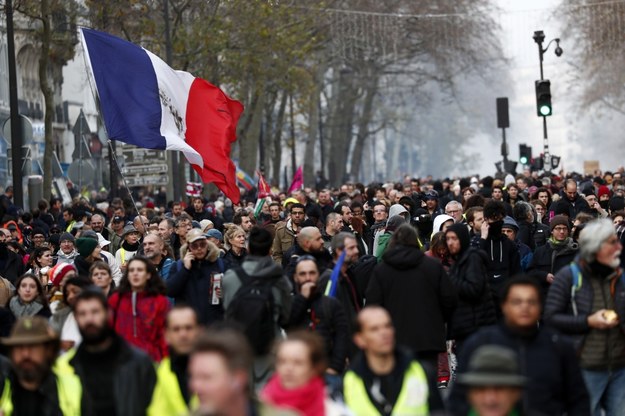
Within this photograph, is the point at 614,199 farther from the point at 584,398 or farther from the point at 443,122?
the point at 443,122

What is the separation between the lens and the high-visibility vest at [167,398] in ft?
28.7

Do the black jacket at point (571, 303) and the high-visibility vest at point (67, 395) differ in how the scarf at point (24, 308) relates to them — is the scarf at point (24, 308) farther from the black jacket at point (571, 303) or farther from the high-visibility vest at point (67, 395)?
the black jacket at point (571, 303)

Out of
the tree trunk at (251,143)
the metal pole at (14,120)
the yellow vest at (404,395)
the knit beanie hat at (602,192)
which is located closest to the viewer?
the yellow vest at (404,395)

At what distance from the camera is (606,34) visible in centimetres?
4816

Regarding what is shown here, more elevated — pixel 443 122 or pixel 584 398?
pixel 443 122

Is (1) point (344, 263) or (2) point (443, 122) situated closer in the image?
(1) point (344, 263)

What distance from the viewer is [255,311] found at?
36.1 feet

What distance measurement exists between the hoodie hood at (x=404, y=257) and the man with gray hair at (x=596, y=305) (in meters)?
1.61


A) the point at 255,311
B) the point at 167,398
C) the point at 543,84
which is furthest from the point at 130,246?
the point at 543,84

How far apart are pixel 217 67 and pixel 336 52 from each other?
46.4 ft

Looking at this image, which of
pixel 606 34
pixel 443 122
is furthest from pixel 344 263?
pixel 443 122

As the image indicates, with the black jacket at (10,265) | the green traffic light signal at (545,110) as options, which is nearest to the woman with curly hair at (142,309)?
the black jacket at (10,265)

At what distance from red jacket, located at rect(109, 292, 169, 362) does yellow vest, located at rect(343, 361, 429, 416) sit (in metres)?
2.53

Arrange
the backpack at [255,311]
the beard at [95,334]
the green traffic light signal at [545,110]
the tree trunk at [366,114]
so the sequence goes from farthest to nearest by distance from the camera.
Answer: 1. the tree trunk at [366,114]
2. the green traffic light signal at [545,110]
3. the backpack at [255,311]
4. the beard at [95,334]
